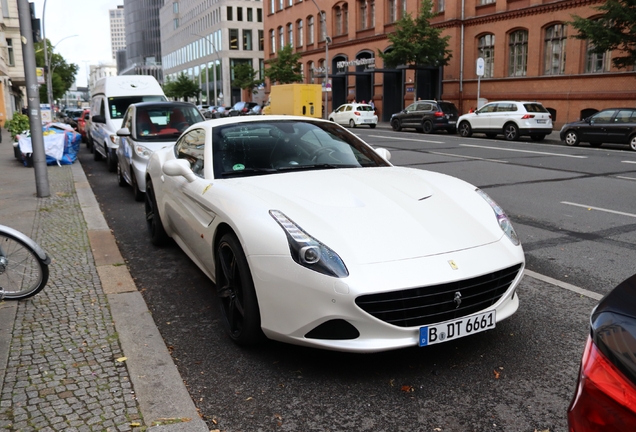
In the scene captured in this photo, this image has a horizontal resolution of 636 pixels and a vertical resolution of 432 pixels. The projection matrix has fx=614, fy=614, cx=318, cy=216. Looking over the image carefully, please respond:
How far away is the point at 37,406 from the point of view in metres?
3.16

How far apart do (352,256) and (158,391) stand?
4.19 ft

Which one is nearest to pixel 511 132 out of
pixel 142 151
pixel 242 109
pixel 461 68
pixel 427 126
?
pixel 427 126

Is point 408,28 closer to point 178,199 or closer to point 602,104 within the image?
point 602,104

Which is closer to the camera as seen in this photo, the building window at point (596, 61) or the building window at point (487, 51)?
the building window at point (596, 61)

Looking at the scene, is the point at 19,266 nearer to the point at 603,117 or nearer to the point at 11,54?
the point at 603,117

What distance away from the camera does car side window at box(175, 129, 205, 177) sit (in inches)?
197

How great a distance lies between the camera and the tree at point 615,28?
22.2 metres

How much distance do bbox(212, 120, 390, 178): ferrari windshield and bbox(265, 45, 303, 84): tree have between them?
51577 mm

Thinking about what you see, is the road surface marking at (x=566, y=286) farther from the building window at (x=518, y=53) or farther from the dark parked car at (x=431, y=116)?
the building window at (x=518, y=53)

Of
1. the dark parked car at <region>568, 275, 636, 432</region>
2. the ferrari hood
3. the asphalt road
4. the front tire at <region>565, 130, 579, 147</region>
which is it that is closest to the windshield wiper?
the ferrari hood

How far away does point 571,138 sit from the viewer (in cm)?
2144

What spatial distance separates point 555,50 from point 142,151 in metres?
28.2

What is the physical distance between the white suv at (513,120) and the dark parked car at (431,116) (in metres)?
2.60

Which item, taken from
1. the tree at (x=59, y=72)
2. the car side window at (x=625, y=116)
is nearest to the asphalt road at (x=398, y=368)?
the car side window at (x=625, y=116)
